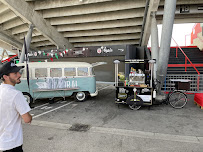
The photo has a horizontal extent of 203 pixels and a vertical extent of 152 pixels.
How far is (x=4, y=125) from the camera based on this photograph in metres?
1.82

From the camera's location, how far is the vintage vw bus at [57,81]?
7621 millimetres

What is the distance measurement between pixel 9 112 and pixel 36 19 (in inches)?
634

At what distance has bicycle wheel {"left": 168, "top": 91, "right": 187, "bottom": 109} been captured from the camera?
6823mm

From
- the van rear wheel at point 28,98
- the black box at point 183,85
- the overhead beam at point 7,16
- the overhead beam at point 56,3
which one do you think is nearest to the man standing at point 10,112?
the van rear wheel at point 28,98

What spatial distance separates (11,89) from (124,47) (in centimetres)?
1325

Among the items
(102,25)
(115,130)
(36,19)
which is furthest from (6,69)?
(102,25)

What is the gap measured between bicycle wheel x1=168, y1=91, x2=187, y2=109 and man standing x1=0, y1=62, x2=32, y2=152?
7000mm

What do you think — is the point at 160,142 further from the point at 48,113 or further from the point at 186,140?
the point at 48,113

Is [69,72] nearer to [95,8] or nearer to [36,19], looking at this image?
[95,8]

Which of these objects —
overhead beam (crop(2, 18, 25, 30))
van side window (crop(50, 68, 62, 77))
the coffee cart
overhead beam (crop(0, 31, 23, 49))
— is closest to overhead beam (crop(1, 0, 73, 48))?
overhead beam (crop(2, 18, 25, 30))

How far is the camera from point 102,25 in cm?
1659

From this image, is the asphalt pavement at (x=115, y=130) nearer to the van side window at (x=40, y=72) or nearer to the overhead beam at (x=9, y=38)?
the van side window at (x=40, y=72)

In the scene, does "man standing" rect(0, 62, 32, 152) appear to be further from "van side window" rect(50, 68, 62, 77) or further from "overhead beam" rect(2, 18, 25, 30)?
"overhead beam" rect(2, 18, 25, 30)

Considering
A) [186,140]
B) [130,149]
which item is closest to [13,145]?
[130,149]
